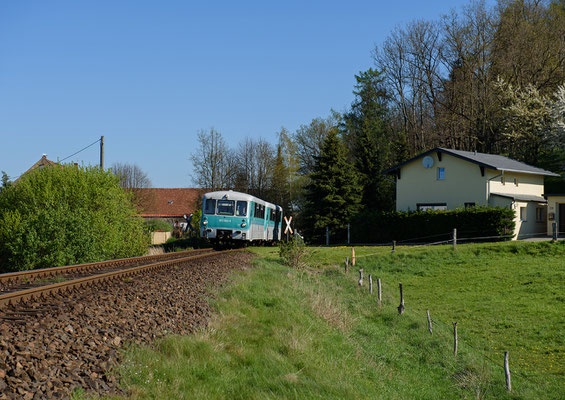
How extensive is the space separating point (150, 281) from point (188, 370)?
20.1ft

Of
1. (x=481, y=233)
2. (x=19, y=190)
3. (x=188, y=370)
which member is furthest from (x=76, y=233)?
(x=481, y=233)

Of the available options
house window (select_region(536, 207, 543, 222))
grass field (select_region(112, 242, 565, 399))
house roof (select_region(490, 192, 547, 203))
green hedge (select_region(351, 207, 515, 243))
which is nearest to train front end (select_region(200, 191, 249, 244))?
grass field (select_region(112, 242, 565, 399))

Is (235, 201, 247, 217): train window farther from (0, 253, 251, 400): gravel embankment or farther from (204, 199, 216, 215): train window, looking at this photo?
(0, 253, 251, 400): gravel embankment

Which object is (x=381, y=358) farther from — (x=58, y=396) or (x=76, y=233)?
(x=76, y=233)

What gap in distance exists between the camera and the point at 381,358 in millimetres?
11375

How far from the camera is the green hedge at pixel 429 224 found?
32125 millimetres

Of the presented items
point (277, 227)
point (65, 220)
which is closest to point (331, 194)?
point (277, 227)

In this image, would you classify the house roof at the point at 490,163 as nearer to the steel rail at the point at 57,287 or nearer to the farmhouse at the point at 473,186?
the farmhouse at the point at 473,186

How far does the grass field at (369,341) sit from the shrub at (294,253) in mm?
532

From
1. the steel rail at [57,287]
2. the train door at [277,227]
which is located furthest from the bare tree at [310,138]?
the steel rail at [57,287]

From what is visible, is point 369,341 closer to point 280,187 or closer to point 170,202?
point 280,187

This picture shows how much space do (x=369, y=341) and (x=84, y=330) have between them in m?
7.33

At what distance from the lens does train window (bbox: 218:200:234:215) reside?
29911mm

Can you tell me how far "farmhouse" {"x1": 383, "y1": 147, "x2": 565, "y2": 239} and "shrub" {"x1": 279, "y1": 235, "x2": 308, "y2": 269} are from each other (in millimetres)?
16594
